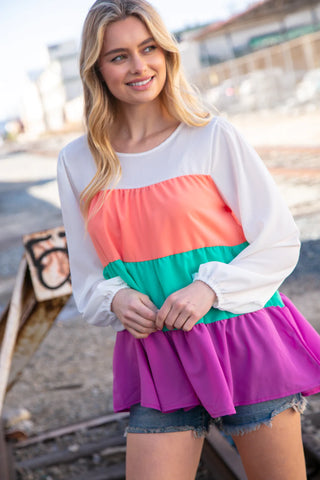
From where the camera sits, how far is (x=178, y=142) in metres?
1.97

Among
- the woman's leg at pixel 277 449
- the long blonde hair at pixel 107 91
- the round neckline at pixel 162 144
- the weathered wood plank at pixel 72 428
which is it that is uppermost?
the long blonde hair at pixel 107 91

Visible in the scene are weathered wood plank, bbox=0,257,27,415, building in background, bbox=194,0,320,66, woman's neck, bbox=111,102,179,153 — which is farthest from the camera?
building in background, bbox=194,0,320,66

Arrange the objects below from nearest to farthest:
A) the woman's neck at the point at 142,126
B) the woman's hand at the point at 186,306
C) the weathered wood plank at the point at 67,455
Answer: the woman's hand at the point at 186,306 → the woman's neck at the point at 142,126 → the weathered wood plank at the point at 67,455

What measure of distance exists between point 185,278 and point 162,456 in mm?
520

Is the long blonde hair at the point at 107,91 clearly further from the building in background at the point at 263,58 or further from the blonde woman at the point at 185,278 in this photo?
the building in background at the point at 263,58

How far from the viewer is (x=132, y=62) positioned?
6.40 ft

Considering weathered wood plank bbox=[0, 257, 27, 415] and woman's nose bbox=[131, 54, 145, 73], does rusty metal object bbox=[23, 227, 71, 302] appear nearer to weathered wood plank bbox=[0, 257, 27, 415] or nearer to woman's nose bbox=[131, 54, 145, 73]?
weathered wood plank bbox=[0, 257, 27, 415]

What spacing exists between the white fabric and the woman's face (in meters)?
0.18

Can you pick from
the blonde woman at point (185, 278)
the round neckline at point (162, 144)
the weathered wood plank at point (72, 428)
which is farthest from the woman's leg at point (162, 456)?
the weathered wood plank at point (72, 428)

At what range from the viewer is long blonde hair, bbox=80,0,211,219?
1926mm

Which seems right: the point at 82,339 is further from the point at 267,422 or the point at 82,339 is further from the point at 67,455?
the point at 267,422

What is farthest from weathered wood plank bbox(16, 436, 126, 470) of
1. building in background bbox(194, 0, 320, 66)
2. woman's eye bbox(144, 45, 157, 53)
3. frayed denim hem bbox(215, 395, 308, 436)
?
building in background bbox(194, 0, 320, 66)

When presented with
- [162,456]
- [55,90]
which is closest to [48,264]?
[162,456]

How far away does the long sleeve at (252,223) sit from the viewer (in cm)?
183
